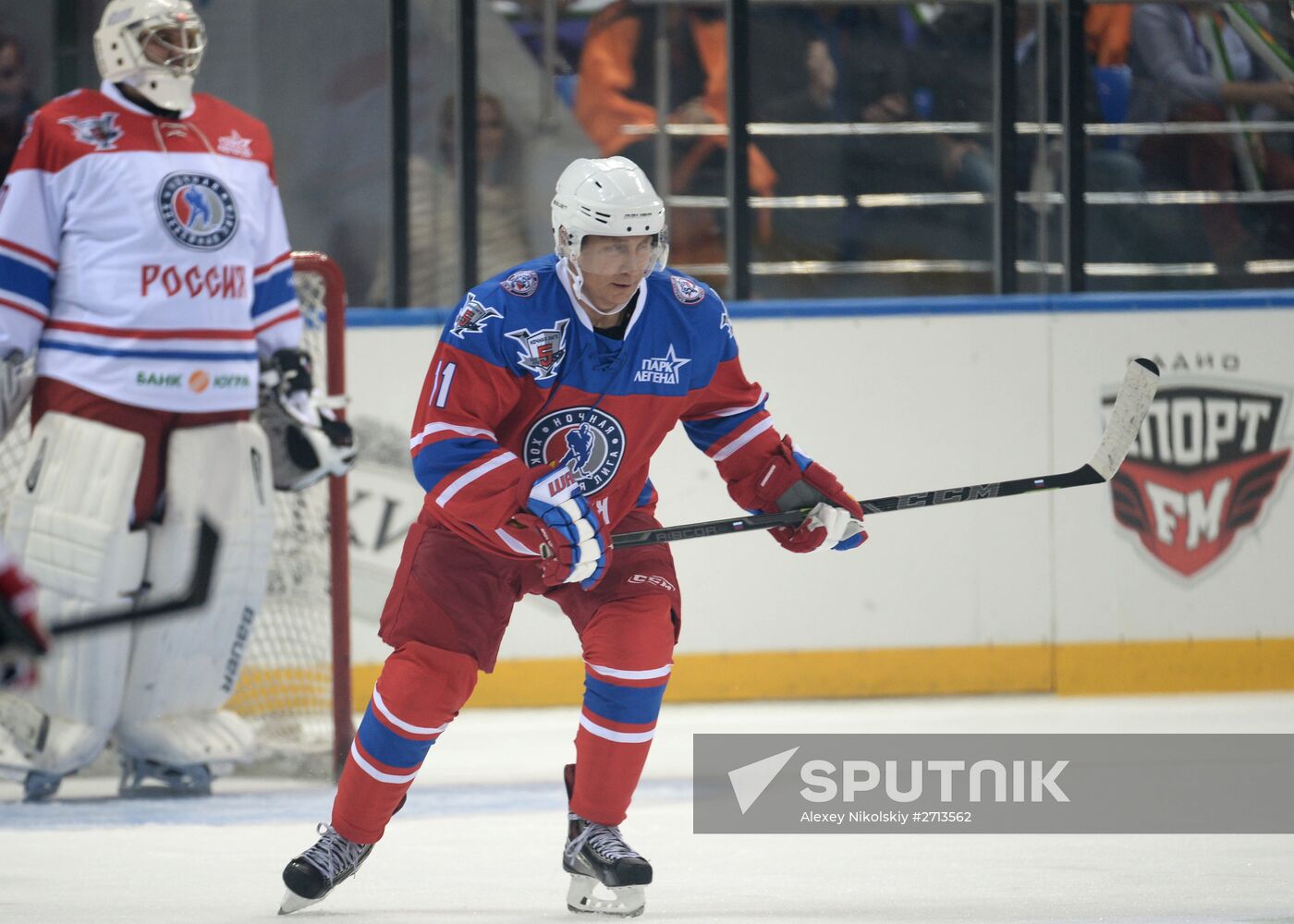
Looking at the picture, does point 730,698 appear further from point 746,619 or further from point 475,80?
point 475,80

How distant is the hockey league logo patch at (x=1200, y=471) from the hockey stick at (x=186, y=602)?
3.84 meters

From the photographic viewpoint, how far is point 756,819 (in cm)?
405

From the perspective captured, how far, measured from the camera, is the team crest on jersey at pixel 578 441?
327 cm

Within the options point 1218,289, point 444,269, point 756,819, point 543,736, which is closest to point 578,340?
point 756,819

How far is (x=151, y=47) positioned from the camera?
14.7ft

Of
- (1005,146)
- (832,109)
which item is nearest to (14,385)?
(832,109)

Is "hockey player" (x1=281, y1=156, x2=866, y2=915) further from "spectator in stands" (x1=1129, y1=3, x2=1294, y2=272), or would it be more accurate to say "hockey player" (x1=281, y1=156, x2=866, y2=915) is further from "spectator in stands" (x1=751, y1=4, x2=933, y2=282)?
"spectator in stands" (x1=1129, y1=3, x2=1294, y2=272)

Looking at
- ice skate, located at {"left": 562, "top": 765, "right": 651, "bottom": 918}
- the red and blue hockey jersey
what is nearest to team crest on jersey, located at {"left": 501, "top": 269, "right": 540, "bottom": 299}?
the red and blue hockey jersey

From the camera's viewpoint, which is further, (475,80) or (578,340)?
(475,80)

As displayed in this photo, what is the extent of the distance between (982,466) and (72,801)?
7.98 feet

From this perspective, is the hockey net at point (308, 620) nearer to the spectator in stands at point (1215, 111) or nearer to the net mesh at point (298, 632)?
the net mesh at point (298, 632)

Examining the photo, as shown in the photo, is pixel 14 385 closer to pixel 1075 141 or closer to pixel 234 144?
pixel 234 144

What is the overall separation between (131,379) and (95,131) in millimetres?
501
